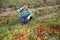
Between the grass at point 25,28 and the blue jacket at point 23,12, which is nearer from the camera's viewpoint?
the grass at point 25,28

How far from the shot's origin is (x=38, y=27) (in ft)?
38.7

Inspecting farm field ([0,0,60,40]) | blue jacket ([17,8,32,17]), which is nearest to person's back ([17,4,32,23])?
blue jacket ([17,8,32,17])

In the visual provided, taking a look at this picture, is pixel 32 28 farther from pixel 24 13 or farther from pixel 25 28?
pixel 24 13

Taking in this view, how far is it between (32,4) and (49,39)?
347 inches

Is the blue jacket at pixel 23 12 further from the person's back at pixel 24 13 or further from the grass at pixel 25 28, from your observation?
the grass at pixel 25 28

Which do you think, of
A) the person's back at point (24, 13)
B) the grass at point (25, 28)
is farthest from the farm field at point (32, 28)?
the person's back at point (24, 13)

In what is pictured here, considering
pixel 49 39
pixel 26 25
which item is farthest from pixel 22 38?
pixel 26 25

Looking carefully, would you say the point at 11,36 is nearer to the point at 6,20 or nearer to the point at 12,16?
the point at 6,20

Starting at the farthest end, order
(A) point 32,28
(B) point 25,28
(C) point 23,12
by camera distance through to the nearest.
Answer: (C) point 23,12, (B) point 25,28, (A) point 32,28

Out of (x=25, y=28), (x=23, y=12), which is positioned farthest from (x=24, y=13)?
(x=25, y=28)

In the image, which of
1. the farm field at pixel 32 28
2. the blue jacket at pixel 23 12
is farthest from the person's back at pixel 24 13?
the farm field at pixel 32 28

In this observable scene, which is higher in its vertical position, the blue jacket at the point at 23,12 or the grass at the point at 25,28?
the blue jacket at the point at 23,12

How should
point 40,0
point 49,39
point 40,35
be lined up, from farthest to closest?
point 40,0 < point 40,35 < point 49,39

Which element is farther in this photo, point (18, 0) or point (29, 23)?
point (18, 0)
